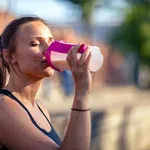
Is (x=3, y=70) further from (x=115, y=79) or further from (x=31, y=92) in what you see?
(x=115, y=79)

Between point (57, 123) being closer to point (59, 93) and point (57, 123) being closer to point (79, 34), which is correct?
point (59, 93)

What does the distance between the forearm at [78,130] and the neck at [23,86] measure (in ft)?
0.97

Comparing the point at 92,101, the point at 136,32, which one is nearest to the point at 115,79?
the point at 136,32

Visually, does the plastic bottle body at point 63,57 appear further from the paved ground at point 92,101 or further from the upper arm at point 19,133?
the paved ground at point 92,101

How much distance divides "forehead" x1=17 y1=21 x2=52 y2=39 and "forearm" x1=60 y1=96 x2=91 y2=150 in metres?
0.36

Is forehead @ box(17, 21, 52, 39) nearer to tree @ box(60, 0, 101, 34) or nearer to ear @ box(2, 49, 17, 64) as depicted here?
ear @ box(2, 49, 17, 64)

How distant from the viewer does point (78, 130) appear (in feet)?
8.54

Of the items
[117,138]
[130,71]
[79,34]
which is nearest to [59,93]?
[117,138]

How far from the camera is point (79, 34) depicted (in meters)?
47.3

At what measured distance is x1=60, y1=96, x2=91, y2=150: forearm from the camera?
2.58 m

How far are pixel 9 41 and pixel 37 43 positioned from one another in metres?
0.15

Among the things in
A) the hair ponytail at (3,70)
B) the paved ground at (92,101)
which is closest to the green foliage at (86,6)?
the paved ground at (92,101)

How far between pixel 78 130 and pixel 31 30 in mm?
507

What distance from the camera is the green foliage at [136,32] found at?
4209cm
